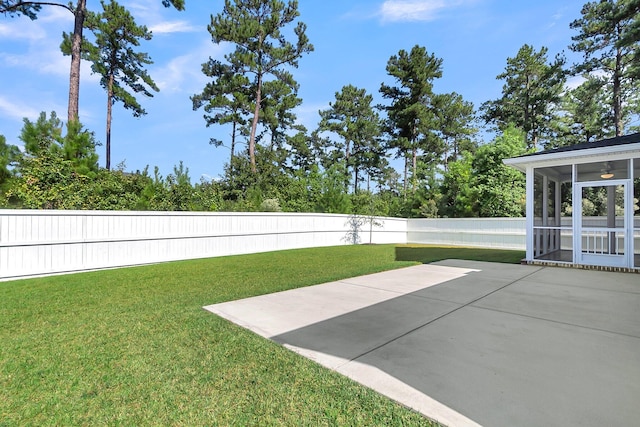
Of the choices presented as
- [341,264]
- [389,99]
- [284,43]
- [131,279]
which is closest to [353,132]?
[389,99]

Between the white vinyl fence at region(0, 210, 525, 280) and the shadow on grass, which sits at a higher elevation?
the white vinyl fence at region(0, 210, 525, 280)

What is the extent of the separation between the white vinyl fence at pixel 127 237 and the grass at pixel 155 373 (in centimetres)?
217

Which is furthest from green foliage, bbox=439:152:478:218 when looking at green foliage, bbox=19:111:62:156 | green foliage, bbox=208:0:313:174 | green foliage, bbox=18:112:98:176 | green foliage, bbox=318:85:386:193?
green foliage, bbox=19:111:62:156

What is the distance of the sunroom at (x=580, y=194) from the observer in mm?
6660

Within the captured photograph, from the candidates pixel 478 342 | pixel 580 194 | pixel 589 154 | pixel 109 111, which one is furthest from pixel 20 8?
pixel 580 194

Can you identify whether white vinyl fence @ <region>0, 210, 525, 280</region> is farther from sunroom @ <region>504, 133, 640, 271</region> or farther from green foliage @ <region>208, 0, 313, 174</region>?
green foliage @ <region>208, 0, 313, 174</region>

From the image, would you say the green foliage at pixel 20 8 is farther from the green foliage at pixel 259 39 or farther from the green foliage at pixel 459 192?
the green foliage at pixel 459 192

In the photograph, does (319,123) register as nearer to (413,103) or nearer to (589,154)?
(413,103)

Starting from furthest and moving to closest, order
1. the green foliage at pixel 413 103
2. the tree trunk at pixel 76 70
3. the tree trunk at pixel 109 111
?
the green foliage at pixel 413 103 → the tree trunk at pixel 109 111 → the tree trunk at pixel 76 70

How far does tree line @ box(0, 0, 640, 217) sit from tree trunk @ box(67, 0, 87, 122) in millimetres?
58

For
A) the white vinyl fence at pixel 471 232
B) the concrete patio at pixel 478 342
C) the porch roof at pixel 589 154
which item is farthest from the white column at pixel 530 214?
the white vinyl fence at pixel 471 232

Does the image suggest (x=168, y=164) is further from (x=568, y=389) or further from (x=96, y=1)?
(x=96, y=1)

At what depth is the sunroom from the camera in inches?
262

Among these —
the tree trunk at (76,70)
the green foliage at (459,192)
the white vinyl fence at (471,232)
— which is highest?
the tree trunk at (76,70)
